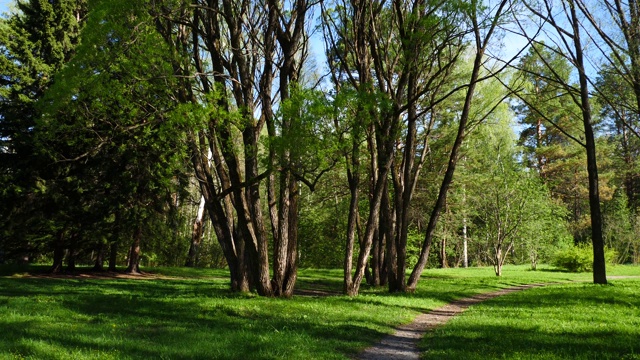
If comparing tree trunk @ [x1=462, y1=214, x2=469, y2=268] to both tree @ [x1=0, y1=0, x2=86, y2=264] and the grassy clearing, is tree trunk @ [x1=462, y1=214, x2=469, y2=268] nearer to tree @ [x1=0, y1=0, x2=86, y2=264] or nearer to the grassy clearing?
the grassy clearing

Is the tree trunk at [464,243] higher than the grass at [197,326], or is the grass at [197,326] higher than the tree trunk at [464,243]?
the tree trunk at [464,243]

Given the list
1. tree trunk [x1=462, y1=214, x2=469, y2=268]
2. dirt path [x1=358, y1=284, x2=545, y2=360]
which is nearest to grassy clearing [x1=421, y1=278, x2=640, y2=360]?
dirt path [x1=358, y1=284, x2=545, y2=360]

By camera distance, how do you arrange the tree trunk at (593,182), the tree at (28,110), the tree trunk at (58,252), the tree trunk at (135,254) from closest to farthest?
the tree trunk at (593,182) < the tree at (28,110) < the tree trunk at (58,252) < the tree trunk at (135,254)

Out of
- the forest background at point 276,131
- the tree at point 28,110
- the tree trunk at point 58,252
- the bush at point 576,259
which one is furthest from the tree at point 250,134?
the bush at point 576,259

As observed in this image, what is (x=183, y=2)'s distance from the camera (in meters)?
12.1

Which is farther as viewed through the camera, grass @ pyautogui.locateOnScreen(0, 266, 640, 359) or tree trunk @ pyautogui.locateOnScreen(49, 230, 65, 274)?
tree trunk @ pyautogui.locateOnScreen(49, 230, 65, 274)

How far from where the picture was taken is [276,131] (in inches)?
560

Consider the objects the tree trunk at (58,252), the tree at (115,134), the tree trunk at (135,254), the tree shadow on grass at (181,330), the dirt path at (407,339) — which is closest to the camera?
the tree shadow on grass at (181,330)

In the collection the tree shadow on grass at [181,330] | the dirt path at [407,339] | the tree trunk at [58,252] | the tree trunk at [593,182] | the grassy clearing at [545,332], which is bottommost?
the dirt path at [407,339]

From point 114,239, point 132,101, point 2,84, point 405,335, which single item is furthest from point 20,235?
point 405,335

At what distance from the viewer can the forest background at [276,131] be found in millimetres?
11930

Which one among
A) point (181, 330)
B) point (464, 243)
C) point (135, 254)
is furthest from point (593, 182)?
point (464, 243)

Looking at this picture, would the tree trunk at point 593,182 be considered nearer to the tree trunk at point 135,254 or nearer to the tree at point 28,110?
the tree trunk at point 135,254

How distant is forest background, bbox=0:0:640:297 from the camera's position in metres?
11.9
